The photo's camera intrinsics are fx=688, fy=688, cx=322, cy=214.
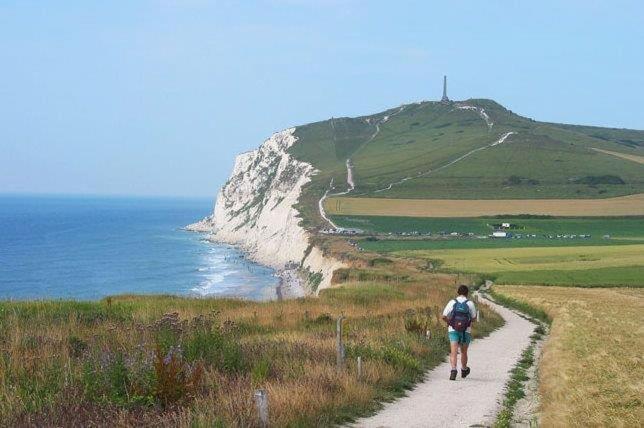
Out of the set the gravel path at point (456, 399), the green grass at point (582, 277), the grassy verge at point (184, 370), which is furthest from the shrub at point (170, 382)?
the green grass at point (582, 277)

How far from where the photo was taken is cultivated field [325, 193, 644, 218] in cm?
12425

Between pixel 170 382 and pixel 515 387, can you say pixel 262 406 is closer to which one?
pixel 170 382

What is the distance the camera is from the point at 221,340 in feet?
40.5

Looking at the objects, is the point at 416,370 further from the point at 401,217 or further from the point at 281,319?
the point at 401,217

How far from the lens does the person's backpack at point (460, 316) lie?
1441 cm

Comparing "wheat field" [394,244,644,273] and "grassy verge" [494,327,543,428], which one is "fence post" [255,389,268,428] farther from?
"wheat field" [394,244,644,273]

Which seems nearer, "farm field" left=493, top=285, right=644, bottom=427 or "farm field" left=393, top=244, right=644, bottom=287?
"farm field" left=493, top=285, right=644, bottom=427

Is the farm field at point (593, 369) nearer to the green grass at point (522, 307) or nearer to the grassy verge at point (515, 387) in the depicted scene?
the grassy verge at point (515, 387)

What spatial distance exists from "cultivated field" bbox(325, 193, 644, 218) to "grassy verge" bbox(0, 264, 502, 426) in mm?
107626

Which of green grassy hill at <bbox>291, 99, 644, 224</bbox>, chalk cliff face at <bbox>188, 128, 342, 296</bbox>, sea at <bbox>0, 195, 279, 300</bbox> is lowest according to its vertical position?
sea at <bbox>0, 195, 279, 300</bbox>

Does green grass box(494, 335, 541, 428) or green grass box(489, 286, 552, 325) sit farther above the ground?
green grass box(494, 335, 541, 428)

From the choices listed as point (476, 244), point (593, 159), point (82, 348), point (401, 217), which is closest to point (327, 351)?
point (82, 348)

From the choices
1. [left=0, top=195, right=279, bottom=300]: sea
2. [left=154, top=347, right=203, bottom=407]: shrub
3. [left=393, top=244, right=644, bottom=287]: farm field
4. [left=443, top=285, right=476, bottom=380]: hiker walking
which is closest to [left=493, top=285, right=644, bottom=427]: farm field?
[left=443, top=285, right=476, bottom=380]: hiker walking

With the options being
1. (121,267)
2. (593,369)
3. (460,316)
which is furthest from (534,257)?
(460,316)
